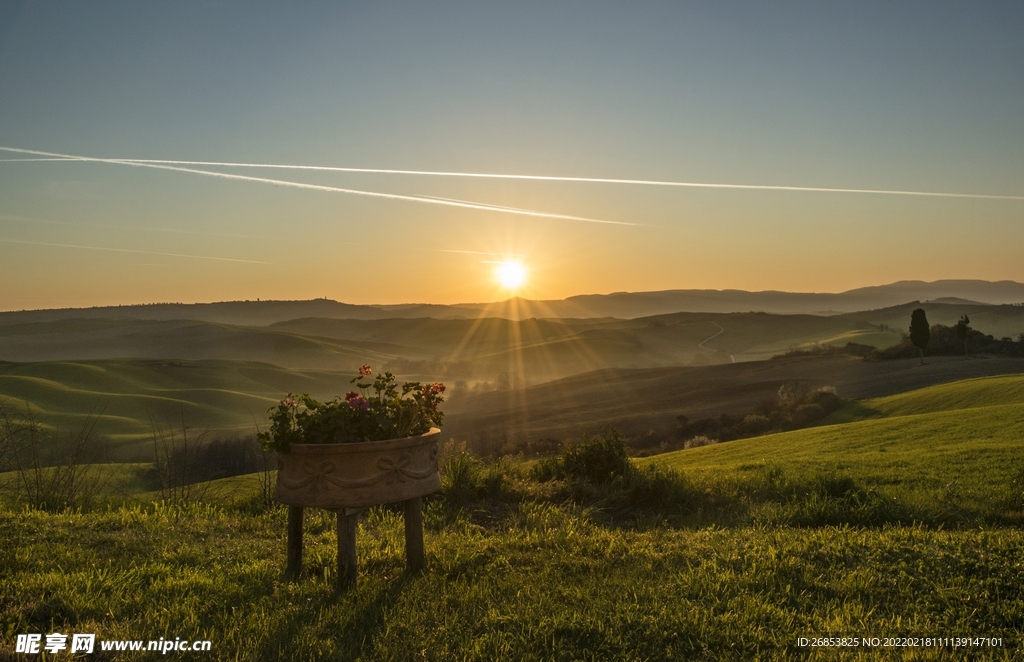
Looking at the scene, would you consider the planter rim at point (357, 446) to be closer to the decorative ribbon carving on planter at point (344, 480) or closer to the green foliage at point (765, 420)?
the decorative ribbon carving on planter at point (344, 480)

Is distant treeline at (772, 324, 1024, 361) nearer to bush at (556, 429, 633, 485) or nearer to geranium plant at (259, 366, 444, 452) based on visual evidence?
bush at (556, 429, 633, 485)

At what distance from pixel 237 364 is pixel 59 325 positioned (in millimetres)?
52760

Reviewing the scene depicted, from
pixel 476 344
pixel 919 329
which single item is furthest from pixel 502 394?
pixel 476 344

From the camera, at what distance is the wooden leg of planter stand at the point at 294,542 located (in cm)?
548

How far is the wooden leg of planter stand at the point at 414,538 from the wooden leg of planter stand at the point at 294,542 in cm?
88

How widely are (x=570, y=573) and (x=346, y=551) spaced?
176 cm

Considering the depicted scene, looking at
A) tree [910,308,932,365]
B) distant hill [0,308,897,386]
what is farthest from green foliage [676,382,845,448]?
distant hill [0,308,897,386]

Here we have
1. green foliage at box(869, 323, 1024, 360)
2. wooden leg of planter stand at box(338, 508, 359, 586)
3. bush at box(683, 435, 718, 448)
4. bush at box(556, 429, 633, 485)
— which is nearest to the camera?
wooden leg of planter stand at box(338, 508, 359, 586)

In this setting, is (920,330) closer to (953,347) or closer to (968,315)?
(953,347)

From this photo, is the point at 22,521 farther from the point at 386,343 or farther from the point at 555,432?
the point at 386,343

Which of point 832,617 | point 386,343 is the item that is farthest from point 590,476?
point 386,343

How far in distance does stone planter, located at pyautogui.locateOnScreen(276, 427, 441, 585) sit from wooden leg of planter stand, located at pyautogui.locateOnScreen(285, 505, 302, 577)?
350mm

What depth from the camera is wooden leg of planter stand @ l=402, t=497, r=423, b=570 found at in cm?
545

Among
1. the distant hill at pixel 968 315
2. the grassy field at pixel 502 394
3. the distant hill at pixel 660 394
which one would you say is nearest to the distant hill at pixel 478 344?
the distant hill at pixel 968 315
